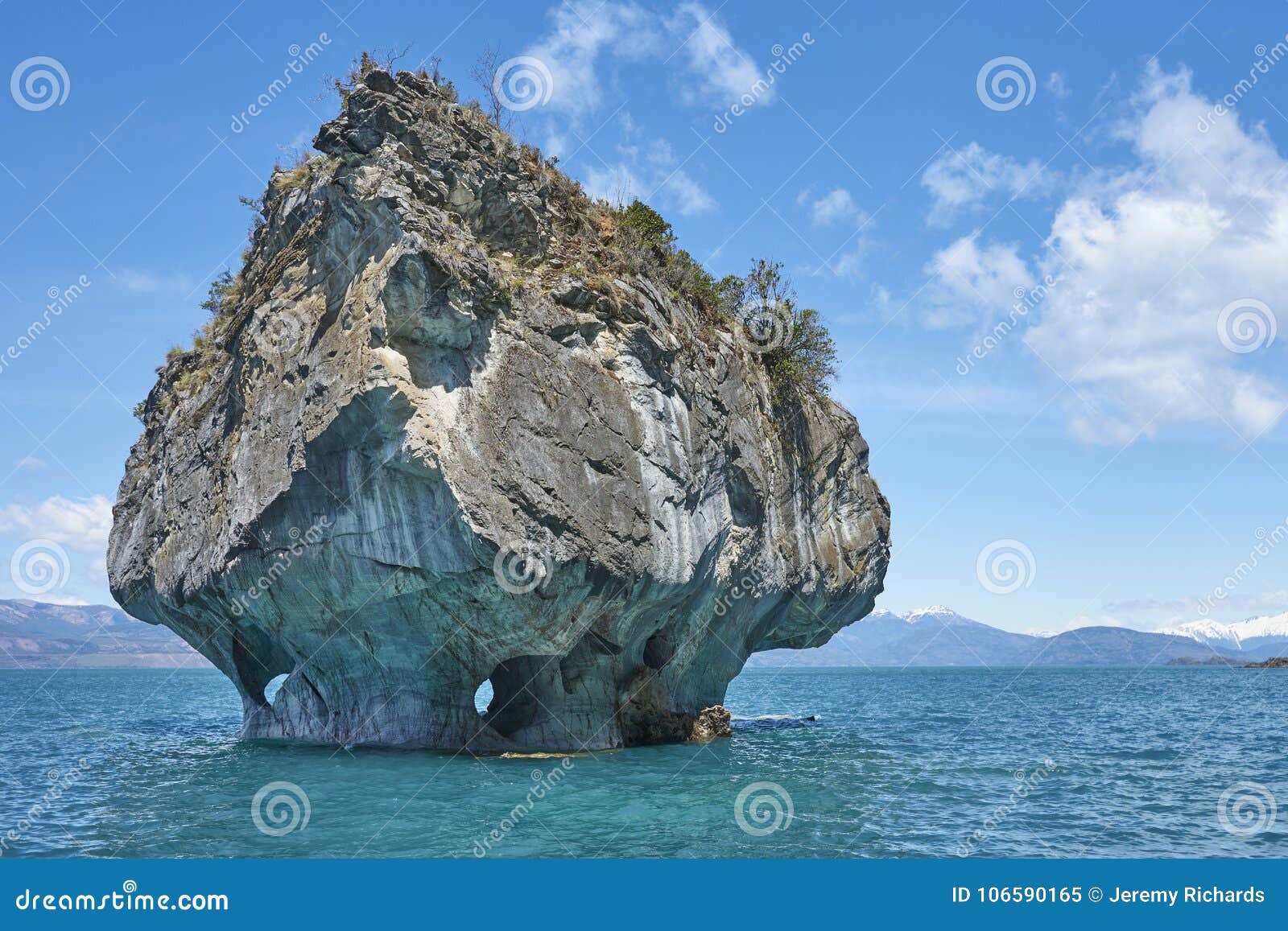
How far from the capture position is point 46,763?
79.0 ft

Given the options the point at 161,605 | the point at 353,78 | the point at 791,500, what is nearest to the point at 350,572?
the point at 161,605

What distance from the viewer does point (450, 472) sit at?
63.9ft

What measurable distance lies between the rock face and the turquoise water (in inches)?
88.7

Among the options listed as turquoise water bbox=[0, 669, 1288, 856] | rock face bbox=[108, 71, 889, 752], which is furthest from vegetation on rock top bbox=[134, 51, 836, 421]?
turquoise water bbox=[0, 669, 1288, 856]

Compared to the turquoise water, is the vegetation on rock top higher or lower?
higher

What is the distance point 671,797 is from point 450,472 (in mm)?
7651

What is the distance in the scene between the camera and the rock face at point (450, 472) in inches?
797

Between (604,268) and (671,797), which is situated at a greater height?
(604,268)

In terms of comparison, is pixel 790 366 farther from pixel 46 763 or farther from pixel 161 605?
pixel 46 763

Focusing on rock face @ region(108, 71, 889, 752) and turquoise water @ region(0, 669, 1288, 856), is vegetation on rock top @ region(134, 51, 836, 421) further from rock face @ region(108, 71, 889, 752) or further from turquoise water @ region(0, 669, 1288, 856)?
turquoise water @ region(0, 669, 1288, 856)

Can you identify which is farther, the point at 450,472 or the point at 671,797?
the point at 450,472

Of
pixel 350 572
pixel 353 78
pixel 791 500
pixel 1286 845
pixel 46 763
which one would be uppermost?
pixel 353 78

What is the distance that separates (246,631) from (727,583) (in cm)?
1361

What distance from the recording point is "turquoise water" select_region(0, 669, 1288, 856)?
48.6ft
